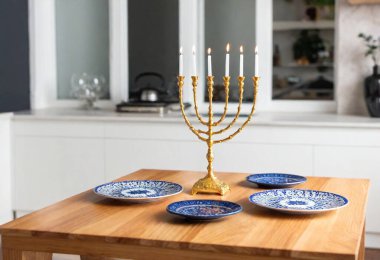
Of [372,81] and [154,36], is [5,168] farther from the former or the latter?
[372,81]

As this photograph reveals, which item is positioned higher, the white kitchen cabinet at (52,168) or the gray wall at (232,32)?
the gray wall at (232,32)

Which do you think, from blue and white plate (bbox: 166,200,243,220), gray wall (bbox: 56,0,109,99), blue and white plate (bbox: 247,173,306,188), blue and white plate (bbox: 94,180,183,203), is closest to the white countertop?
gray wall (bbox: 56,0,109,99)

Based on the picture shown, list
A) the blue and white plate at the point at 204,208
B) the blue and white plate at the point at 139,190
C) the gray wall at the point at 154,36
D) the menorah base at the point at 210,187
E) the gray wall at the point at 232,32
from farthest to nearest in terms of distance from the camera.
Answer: the gray wall at the point at 154,36 → the gray wall at the point at 232,32 → the menorah base at the point at 210,187 → the blue and white plate at the point at 139,190 → the blue and white plate at the point at 204,208

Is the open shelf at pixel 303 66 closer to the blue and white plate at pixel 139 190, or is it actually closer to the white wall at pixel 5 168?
the white wall at pixel 5 168

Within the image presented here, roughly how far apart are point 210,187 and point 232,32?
8.24ft

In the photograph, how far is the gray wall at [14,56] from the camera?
14.9ft

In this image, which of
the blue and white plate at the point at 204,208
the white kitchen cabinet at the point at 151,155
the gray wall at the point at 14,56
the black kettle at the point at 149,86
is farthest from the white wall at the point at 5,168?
the blue and white plate at the point at 204,208

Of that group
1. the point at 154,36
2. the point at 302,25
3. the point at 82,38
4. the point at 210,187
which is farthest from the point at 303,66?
the point at 210,187

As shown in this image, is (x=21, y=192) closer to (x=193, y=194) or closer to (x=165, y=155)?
(x=165, y=155)

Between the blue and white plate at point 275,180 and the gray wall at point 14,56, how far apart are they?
256 cm

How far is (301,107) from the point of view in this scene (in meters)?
4.57

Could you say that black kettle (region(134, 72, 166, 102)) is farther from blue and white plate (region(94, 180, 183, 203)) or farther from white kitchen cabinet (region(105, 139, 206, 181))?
blue and white plate (region(94, 180, 183, 203))

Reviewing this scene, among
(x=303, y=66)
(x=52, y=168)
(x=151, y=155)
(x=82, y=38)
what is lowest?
(x=52, y=168)

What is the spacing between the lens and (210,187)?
229cm
